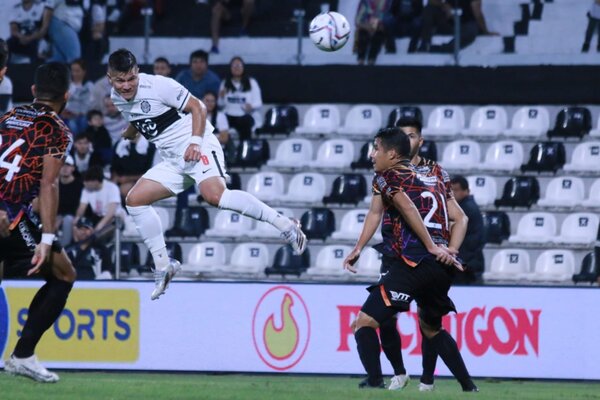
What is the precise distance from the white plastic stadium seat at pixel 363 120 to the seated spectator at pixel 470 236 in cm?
386

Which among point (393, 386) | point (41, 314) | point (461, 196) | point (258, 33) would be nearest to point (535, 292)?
point (461, 196)

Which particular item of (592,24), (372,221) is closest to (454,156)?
(592,24)

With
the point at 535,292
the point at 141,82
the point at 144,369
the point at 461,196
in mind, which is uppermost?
the point at 141,82

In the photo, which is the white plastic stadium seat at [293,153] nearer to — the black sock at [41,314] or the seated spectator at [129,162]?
the seated spectator at [129,162]

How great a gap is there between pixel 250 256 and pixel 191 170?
6.36m

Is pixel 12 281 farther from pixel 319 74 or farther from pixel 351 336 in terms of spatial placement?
pixel 319 74

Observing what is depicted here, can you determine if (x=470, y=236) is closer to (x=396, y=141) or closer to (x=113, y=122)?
(x=396, y=141)

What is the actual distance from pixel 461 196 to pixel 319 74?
17.4 feet

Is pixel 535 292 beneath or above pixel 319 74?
beneath

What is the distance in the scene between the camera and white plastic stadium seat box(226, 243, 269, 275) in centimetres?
1623

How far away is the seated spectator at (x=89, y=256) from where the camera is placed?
1493 cm

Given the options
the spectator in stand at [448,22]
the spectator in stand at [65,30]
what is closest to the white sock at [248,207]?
the spectator in stand at [448,22]

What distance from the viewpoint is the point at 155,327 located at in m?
13.7

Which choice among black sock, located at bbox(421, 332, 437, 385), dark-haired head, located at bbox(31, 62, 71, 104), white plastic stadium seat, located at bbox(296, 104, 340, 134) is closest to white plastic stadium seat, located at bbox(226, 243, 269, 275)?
white plastic stadium seat, located at bbox(296, 104, 340, 134)
